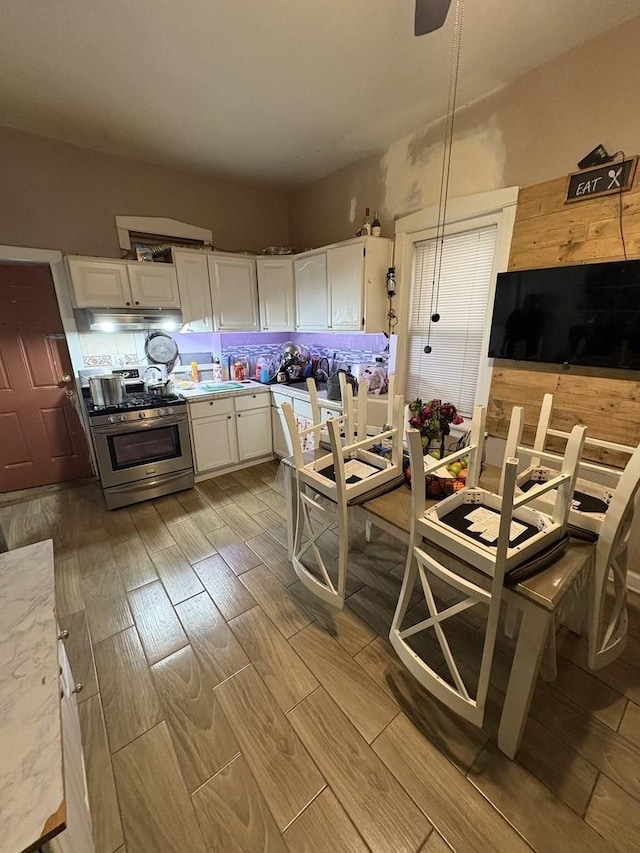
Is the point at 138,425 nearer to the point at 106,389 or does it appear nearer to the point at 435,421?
Result: the point at 106,389

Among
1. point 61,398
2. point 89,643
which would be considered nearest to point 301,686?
point 89,643

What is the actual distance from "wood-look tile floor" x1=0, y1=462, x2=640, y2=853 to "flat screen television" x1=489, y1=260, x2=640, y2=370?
57.9 inches

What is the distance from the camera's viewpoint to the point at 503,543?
1006 mm

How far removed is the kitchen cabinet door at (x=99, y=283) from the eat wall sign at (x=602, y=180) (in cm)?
322

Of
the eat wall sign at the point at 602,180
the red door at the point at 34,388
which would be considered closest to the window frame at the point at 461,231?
the eat wall sign at the point at 602,180

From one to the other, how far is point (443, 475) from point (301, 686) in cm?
115

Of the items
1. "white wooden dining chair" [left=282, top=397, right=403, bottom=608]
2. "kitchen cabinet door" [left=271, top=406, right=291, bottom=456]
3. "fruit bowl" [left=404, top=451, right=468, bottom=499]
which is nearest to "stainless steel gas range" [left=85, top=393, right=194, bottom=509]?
"kitchen cabinet door" [left=271, top=406, right=291, bottom=456]

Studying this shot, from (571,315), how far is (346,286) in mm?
1676

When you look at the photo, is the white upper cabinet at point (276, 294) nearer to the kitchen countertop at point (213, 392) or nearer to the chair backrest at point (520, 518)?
the kitchen countertop at point (213, 392)

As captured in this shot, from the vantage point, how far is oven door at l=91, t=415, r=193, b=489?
2723mm

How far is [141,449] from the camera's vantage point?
9.57 feet

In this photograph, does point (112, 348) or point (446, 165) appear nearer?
point (446, 165)

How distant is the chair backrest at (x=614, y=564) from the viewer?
4.00 feet

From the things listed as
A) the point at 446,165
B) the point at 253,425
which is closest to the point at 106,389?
the point at 253,425
